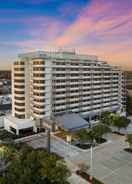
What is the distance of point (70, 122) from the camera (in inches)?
2069

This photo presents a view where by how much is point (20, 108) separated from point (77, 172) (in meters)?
31.4

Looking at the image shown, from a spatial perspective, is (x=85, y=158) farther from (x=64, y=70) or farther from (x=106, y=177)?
(x=64, y=70)

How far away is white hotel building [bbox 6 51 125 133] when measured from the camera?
53.7 m

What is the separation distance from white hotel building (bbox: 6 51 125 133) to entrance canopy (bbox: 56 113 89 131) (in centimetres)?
266

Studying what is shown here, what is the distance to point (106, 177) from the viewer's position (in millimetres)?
31562

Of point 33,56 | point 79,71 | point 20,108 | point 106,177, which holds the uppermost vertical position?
point 33,56

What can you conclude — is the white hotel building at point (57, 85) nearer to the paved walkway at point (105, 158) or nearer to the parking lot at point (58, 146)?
the parking lot at point (58, 146)

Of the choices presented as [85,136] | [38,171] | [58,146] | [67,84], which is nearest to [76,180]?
[38,171]

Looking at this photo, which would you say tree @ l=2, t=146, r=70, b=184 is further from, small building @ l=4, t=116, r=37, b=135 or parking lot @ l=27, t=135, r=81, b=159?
small building @ l=4, t=116, r=37, b=135

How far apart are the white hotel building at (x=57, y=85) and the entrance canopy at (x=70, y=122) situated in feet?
8.72

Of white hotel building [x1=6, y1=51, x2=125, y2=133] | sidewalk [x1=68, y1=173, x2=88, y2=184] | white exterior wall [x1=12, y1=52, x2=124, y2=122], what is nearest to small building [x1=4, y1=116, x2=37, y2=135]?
white hotel building [x1=6, y1=51, x2=125, y2=133]

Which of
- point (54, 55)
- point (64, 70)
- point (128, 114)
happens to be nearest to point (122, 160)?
point (64, 70)

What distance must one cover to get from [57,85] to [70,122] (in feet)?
37.4

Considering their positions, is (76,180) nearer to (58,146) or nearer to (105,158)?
(105,158)
